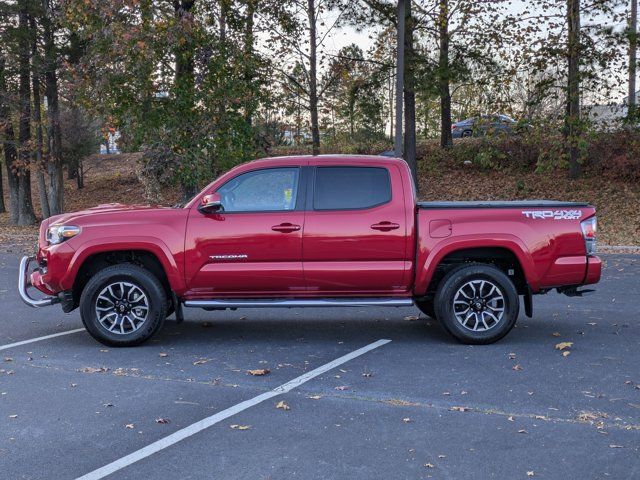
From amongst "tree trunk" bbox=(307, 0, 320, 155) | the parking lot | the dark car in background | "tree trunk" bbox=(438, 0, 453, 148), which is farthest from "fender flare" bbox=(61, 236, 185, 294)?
the dark car in background

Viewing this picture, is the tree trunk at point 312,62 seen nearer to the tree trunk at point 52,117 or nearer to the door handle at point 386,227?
the tree trunk at point 52,117

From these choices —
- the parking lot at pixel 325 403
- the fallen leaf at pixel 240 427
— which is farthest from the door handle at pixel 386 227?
the fallen leaf at pixel 240 427

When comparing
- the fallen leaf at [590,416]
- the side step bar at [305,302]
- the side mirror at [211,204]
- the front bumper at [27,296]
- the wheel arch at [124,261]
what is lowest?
the fallen leaf at [590,416]

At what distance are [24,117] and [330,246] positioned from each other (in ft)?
79.7

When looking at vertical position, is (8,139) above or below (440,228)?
above

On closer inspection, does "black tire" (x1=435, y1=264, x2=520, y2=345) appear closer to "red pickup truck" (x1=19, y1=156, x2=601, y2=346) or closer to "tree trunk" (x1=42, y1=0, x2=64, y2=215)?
"red pickup truck" (x1=19, y1=156, x2=601, y2=346)

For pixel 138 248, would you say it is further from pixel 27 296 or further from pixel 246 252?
pixel 27 296

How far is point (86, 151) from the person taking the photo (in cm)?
3494

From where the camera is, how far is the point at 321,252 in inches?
309

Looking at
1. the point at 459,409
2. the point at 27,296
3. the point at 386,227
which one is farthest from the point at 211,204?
the point at 459,409

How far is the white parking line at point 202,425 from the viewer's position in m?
4.61

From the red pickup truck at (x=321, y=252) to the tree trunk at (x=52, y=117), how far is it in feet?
68.3

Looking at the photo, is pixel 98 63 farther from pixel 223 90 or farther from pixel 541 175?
pixel 541 175

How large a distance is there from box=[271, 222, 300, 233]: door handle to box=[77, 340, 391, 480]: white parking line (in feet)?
4.61
